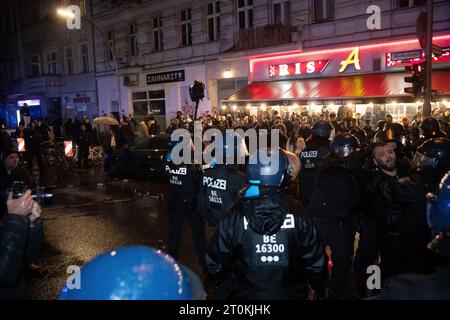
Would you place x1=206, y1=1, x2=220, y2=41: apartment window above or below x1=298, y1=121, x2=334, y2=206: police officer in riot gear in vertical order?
above

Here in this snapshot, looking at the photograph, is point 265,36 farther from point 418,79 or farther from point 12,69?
point 12,69

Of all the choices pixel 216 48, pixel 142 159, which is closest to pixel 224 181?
pixel 142 159

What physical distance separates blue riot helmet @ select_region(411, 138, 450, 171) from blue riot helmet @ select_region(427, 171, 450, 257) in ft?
6.39

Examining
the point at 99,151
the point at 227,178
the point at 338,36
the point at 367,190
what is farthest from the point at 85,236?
the point at 338,36

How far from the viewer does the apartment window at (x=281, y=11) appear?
19594 mm

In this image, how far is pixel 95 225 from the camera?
28.3 feet

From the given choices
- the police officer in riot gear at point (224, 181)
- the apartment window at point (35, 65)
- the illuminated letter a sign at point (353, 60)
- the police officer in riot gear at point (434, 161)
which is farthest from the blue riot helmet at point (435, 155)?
the apartment window at point (35, 65)

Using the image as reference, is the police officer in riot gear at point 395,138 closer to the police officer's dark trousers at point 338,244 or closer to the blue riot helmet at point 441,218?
the police officer's dark trousers at point 338,244

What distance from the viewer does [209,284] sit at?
5430 mm

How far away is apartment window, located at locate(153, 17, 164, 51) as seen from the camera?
A: 83.4 feet

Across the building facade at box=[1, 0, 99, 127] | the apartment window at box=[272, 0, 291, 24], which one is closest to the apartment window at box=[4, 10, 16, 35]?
the building facade at box=[1, 0, 99, 127]

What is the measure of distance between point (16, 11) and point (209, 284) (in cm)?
4111

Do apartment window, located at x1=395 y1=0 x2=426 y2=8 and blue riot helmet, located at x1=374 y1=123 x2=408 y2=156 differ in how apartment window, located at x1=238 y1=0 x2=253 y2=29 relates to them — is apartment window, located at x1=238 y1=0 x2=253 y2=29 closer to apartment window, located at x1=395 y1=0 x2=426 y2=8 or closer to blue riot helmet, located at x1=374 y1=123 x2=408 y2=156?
apartment window, located at x1=395 y1=0 x2=426 y2=8

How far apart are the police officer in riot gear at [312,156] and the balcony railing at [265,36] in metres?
13.2
